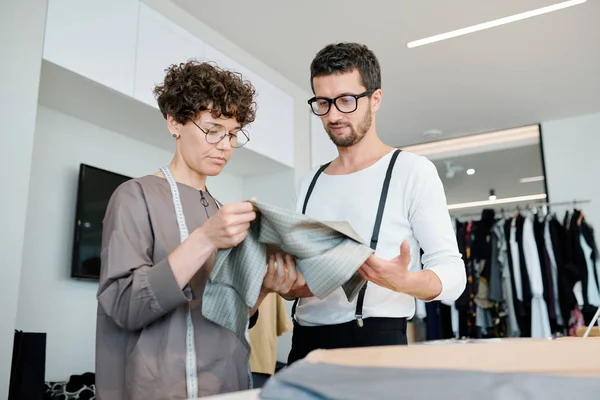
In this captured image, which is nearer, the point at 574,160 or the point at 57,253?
the point at 57,253

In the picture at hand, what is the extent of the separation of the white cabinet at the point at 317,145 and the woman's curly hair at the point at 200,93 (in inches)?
125

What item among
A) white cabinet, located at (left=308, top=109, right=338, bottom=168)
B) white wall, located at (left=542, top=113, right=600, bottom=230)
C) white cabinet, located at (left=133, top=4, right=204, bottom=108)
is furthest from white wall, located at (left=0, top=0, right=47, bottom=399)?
white wall, located at (left=542, top=113, right=600, bottom=230)

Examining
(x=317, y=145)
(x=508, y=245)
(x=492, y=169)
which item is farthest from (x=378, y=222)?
(x=492, y=169)

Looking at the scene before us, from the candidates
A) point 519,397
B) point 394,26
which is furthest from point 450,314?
point 519,397

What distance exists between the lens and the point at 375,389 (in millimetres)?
433

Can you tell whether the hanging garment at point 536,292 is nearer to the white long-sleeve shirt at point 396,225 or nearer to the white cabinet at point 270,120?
the white cabinet at point 270,120

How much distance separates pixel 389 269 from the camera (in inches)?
41.9

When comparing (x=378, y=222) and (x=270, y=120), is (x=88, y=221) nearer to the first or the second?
(x=270, y=120)

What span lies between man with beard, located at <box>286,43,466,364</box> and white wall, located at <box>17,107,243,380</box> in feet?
6.05

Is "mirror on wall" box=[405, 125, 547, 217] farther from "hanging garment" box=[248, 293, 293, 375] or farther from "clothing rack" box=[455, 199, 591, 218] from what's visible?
"hanging garment" box=[248, 293, 293, 375]

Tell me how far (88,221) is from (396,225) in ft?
7.10

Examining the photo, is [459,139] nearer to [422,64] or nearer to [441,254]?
[422,64]

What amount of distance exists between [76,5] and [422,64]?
2311 millimetres

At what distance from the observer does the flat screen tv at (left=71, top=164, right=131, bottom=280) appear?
3020 mm
